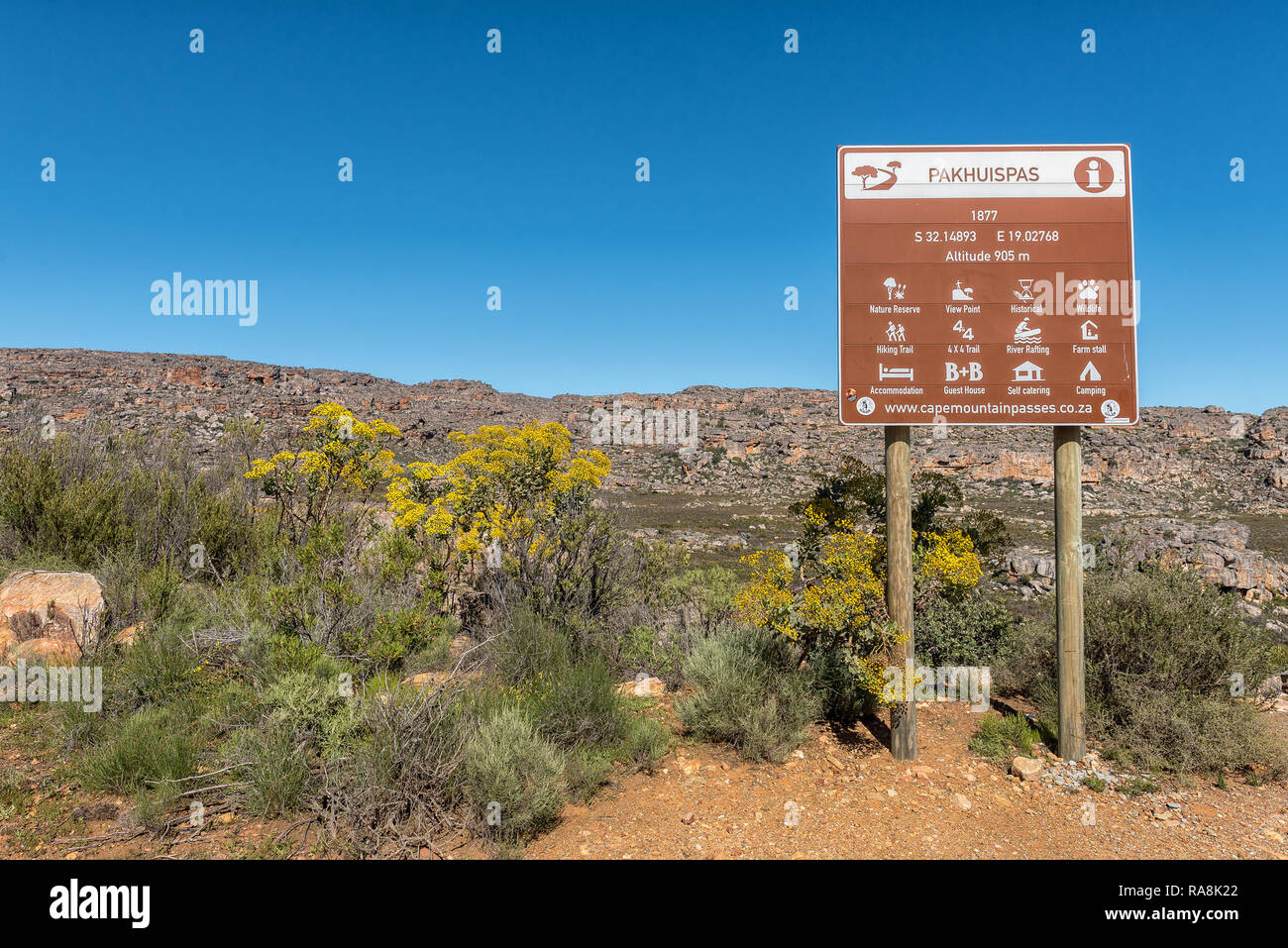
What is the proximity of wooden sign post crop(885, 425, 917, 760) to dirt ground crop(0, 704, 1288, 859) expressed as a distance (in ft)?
0.75

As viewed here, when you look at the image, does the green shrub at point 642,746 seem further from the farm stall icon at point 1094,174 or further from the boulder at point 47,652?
the farm stall icon at point 1094,174

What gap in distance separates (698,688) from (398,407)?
61.7 meters

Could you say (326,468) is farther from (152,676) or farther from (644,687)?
(644,687)

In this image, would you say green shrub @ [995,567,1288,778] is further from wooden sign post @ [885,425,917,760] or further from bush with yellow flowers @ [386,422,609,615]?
bush with yellow flowers @ [386,422,609,615]

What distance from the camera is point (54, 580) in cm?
620

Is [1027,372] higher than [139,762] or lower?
→ higher

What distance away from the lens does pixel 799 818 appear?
13.0 ft

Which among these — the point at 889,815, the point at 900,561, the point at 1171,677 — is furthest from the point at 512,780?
the point at 1171,677

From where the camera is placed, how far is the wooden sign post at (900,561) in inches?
188

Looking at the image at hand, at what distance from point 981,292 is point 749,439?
198ft

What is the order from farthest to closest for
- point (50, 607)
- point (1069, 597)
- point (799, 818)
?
point (50, 607)
point (1069, 597)
point (799, 818)
